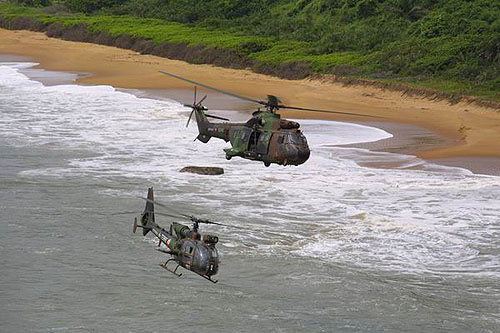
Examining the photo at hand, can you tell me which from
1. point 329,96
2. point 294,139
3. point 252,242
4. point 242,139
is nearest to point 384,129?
point 329,96

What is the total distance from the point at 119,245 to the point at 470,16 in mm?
41156

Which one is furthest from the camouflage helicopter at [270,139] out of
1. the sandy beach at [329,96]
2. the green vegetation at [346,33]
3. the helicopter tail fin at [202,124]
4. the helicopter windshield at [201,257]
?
the green vegetation at [346,33]

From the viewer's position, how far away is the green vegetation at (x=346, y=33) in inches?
2296

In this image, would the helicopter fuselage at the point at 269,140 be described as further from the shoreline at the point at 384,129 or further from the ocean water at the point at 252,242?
the shoreline at the point at 384,129

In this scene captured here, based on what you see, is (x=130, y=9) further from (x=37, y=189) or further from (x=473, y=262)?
(x=473, y=262)

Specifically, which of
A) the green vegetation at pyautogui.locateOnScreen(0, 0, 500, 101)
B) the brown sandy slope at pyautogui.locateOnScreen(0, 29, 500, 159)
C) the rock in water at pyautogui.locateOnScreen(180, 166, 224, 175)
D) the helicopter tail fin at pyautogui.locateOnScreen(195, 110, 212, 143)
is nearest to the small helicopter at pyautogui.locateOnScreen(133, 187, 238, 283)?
the helicopter tail fin at pyautogui.locateOnScreen(195, 110, 212, 143)

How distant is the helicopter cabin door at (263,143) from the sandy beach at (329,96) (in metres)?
13.7

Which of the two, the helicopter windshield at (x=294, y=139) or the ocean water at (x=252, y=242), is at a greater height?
the helicopter windshield at (x=294, y=139)

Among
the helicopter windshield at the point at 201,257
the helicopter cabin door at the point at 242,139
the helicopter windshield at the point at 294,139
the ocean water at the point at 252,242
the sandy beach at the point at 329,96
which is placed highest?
the helicopter windshield at the point at 294,139

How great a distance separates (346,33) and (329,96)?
45.7 ft

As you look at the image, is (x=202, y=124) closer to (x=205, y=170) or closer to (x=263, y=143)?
(x=263, y=143)

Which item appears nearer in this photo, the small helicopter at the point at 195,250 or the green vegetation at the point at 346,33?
the small helicopter at the point at 195,250

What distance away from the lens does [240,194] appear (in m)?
35.8

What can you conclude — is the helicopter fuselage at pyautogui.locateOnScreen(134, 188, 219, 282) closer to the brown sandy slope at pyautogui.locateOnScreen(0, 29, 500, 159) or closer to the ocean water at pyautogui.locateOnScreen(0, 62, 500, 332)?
the ocean water at pyautogui.locateOnScreen(0, 62, 500, 332)
